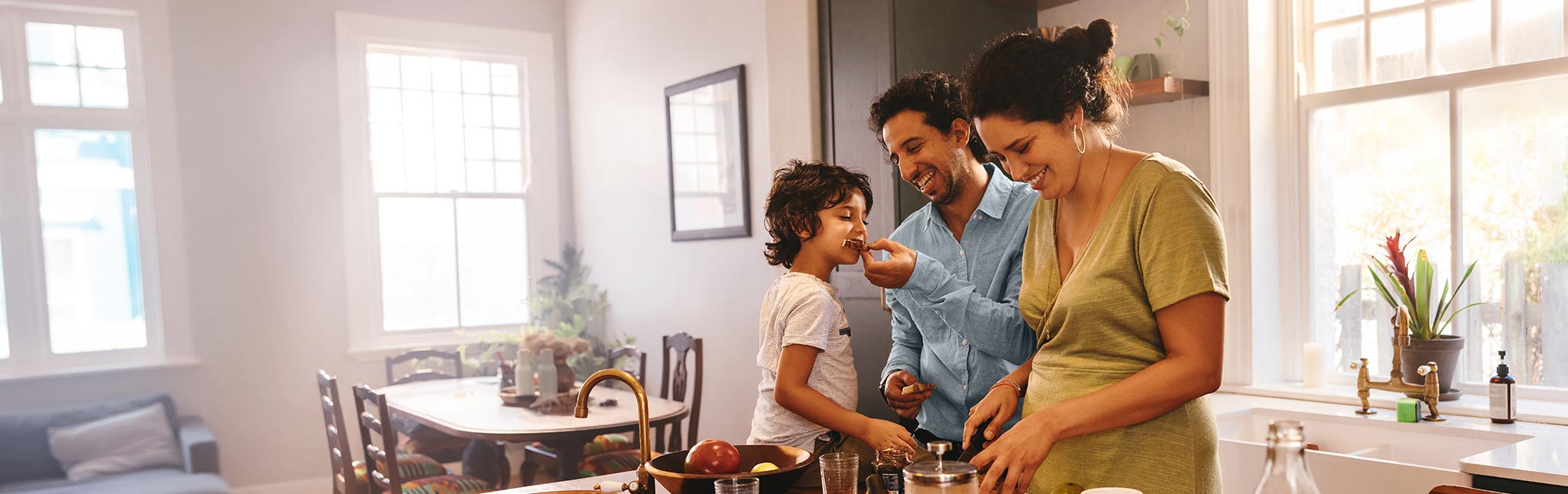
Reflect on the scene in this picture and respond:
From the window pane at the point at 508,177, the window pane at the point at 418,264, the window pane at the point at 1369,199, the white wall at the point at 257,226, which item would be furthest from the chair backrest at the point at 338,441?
the window pane at the point at 1369,199

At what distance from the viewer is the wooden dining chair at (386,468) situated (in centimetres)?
359

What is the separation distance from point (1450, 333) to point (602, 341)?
4652 mm

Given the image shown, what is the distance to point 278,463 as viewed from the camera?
5781 mm

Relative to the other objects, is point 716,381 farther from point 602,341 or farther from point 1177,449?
point 1177,449

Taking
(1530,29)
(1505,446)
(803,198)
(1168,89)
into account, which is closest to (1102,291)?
(803,198)

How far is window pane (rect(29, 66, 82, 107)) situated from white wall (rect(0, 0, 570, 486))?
37 centimetres

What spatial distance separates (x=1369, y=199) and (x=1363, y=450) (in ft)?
2.60

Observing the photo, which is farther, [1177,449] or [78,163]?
[78,163]

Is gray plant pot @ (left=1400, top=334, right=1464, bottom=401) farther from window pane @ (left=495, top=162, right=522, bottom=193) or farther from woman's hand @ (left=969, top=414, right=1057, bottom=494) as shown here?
window pane @ (left=495, top=162, right=522, bottom=193)

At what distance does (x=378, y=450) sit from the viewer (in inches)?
155

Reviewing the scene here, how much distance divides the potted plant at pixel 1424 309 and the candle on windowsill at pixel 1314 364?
170mm

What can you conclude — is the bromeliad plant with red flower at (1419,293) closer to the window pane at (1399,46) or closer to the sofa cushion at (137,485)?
the window pane at (1399,46)

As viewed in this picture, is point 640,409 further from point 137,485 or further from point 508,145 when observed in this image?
point 508,145

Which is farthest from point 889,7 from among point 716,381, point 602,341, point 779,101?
point 602,341
